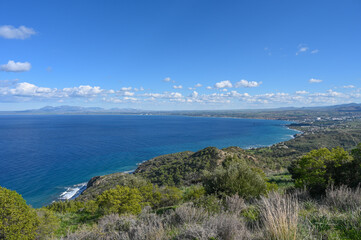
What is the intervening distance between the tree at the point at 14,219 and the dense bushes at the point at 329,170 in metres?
11.1

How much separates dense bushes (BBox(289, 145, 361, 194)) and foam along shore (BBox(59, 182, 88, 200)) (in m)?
35.6

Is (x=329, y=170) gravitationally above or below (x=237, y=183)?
above

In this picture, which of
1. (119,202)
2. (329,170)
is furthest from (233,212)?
(329,170)

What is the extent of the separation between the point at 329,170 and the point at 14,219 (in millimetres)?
13252

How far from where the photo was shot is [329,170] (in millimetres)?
9328

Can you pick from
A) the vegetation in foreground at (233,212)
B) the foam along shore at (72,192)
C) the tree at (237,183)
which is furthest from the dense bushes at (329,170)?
the foam along shore at (72,192)

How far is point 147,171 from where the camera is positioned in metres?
41.8

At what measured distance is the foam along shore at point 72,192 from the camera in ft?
106

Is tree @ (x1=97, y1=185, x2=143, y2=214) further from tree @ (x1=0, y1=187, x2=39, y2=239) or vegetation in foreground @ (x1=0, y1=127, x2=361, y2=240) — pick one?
tree @ (x1=0, y1=187, x2=39, y2=239)

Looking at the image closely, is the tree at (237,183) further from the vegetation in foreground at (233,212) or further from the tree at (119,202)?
the tree at (119,202)

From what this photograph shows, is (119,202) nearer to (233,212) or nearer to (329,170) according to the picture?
(233,212)

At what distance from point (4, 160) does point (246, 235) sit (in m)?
72.8

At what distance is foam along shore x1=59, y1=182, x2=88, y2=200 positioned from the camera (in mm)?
32297

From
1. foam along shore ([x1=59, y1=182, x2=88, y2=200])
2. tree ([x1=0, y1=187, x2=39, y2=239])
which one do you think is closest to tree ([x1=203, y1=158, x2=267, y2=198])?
tree ([x1=0, y1=187, x2=39, y2=239])
